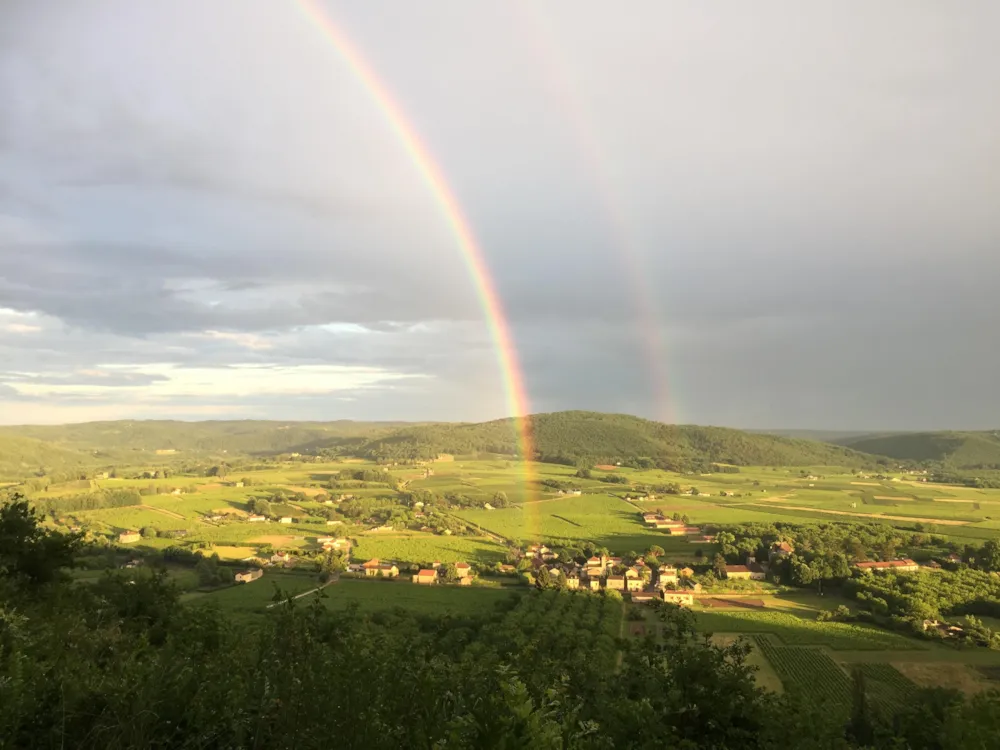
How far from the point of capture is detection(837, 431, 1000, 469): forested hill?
111m

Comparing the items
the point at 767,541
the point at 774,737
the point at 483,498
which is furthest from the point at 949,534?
the point at 774,737

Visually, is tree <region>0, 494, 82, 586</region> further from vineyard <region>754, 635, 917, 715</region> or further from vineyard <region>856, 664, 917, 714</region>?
vineyard <region>856, 664, 917, 714</region>

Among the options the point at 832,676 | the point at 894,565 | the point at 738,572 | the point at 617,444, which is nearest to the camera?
the point at 832,676

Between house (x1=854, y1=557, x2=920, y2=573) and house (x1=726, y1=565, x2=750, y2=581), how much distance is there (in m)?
5.80

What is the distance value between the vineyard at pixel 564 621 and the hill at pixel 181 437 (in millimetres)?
122945

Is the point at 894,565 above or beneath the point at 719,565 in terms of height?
above

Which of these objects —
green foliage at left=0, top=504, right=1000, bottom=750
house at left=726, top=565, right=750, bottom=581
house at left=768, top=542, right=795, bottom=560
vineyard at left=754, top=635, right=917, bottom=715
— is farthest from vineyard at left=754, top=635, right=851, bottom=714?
house at left=768, top=542, right=795, bottom=560

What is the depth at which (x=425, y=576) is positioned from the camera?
34031mm

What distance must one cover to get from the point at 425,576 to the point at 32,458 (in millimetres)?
115983

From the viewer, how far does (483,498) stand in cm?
6869

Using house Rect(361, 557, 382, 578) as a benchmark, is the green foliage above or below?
above

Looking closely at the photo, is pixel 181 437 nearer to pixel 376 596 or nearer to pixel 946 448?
pixel 376 596

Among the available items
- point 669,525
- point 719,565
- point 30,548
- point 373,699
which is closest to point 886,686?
point 719,565

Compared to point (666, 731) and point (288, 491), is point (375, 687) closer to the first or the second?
point (666, 731)
